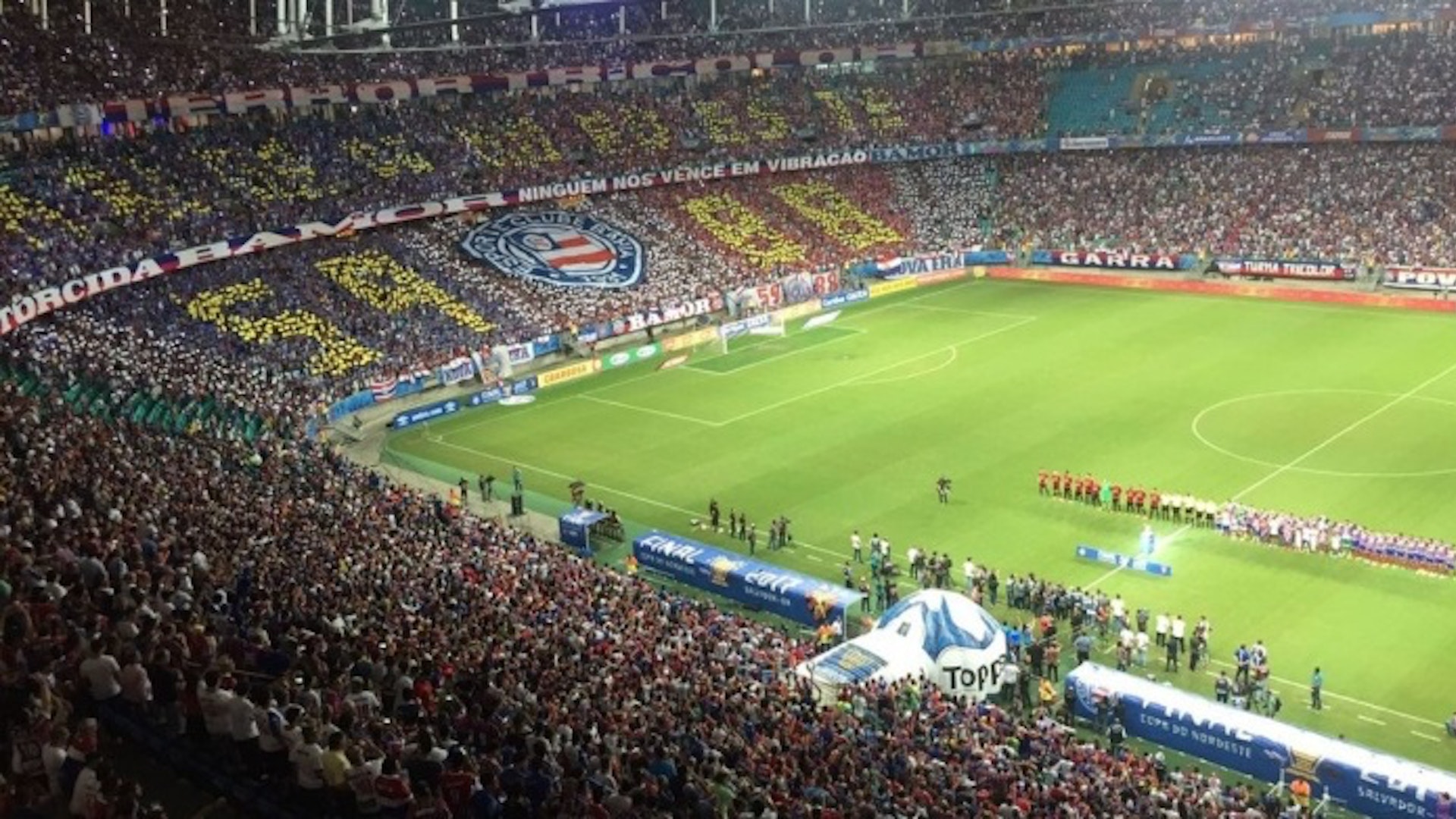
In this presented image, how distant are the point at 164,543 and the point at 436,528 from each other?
36.9 feet

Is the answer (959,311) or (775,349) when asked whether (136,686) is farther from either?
(959,311)

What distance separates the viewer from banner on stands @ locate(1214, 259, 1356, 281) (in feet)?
222

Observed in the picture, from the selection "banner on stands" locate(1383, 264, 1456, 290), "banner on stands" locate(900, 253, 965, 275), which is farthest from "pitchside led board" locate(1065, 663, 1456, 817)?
"banner on stands" locate(900, 253, 965, 275)

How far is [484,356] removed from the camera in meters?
57.1

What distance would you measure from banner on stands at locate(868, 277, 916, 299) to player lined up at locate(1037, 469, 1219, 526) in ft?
107

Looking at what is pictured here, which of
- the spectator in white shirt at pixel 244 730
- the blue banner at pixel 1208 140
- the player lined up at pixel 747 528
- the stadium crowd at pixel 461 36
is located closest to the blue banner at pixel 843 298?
the stadium crowd at pixel 461 36

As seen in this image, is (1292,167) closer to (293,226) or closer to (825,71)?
(825,71)

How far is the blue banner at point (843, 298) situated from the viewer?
69.7 m

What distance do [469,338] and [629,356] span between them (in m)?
6.89

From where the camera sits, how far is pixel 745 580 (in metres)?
33.7

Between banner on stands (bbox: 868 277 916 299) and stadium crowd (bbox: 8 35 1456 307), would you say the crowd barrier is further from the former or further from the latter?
banner on stands (bbox: 868 277 916 299)

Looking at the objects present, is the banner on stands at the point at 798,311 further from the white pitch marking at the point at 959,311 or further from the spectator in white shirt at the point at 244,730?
the spectator in white shirt at the point at 244,730

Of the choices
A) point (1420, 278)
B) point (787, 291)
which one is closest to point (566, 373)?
point (787, 291)

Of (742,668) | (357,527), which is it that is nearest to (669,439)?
(357,527)
